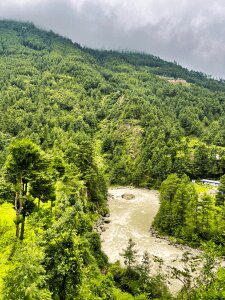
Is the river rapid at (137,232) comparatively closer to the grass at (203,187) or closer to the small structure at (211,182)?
the grass at (203,187)

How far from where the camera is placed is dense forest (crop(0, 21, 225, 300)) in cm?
2427

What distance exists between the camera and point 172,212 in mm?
73688

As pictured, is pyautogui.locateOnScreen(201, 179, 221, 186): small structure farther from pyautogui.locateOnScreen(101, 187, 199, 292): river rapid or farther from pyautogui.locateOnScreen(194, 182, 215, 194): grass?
pyautogui.locateOnScreen(101, 187, 199, 292): river rapid

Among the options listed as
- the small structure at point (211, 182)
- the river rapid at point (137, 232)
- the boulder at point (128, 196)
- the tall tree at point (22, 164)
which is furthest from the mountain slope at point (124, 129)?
the tall tree at point (22, 164)

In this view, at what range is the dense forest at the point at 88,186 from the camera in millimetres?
24266

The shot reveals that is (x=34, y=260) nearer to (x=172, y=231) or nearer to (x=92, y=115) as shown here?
(x=172, y=231)

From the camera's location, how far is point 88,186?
81.1 meters

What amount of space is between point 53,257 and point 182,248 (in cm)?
4996

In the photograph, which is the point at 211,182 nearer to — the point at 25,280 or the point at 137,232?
the point at 137,232

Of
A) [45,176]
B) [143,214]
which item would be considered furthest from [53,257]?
[143,214]

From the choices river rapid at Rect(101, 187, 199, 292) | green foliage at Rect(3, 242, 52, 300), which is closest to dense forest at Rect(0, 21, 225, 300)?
green foliage at Rect(3, 242, 52, 300)

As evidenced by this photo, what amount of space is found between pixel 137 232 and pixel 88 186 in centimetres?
1880

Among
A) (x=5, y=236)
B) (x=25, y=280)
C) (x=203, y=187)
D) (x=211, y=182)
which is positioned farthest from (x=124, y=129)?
(x=25, y=280)

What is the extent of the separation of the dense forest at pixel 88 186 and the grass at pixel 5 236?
142mm
